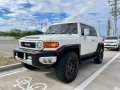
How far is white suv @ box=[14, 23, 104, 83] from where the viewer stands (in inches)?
204

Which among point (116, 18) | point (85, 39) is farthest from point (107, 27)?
point (85, 39)

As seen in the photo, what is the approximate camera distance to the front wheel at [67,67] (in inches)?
210

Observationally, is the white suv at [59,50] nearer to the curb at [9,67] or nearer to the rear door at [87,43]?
the rear door at [87,43]

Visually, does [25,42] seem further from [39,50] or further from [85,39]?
[85,39]

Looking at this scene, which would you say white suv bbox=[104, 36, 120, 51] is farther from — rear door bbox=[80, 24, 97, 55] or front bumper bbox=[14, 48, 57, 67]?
front bumper bbox=[14, 48, 57, 67]

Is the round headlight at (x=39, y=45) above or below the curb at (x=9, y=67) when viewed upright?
above

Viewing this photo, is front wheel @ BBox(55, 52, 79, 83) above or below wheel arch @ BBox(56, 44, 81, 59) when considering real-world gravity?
below

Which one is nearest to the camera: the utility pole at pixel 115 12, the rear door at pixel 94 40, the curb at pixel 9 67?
the curb at pixel 9 67

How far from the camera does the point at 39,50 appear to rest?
533cm

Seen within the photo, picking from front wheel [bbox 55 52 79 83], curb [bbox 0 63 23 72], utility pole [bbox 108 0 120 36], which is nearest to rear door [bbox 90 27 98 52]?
front wheel [bbox 55 52 79 83]

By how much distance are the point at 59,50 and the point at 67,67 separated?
636 millimetres

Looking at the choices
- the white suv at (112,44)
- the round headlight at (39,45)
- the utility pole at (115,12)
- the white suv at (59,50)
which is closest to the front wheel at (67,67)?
the white suv at (59,50)

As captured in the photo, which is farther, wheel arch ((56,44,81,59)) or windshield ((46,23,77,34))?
windshield ((46,23,77,34))

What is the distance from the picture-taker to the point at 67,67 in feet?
18.1
